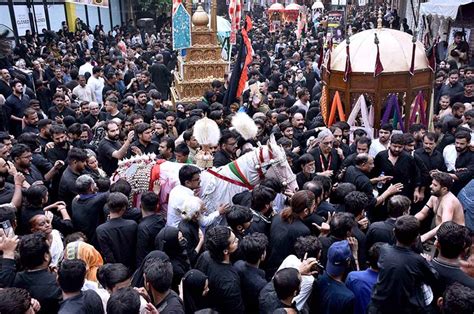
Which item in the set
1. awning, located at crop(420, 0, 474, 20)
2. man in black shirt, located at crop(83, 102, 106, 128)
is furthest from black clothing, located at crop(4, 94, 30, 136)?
awning, located at crop(420, 0, 474, 20)

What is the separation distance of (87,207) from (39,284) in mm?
1300

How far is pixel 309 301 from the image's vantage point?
314 cm

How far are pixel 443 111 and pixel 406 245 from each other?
4.75 meters

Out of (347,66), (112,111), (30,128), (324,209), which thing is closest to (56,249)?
(324,209)

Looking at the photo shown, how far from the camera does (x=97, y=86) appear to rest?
9.95 m

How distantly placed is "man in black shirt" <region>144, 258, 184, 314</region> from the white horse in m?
1.79

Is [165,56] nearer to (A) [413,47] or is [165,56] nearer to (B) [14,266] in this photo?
(A) [413,47]

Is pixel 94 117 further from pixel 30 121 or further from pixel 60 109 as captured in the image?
pixel 30 121

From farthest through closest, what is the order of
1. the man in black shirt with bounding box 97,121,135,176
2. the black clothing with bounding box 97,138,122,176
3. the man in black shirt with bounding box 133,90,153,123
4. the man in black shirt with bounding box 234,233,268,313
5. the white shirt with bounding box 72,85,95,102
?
the white shirt with bounding box 72,85,95,102
the man in black shirt with bounding box 133,90,153,123
the black clothing with bounding box 97,138,122,176
the man in black shirt with bounding box 97,121,135,176
the man in black shirt with bounding box 234,233,268,313

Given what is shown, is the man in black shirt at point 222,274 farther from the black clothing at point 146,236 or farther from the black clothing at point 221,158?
the black clothing at point 221,158

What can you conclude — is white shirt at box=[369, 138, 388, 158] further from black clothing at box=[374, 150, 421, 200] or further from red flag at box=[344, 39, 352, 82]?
red flag at box=[344, 39, 352, 82]

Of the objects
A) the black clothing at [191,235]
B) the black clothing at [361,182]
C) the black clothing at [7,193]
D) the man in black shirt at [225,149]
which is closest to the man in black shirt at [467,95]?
the black clothing at [361,182]

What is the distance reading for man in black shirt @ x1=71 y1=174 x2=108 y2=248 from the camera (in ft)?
14.0

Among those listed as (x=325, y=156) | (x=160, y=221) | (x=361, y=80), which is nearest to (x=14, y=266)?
(x=160, y=221)
